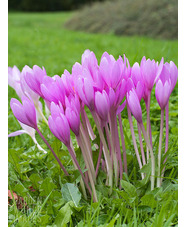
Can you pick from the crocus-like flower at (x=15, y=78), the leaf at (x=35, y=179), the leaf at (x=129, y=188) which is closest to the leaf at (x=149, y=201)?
the leaf at (x=129, y=188)

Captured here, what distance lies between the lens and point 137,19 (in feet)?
36.4

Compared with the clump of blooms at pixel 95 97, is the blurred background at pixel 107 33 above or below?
above

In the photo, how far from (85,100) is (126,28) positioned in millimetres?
10187

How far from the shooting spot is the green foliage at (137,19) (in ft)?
33.3

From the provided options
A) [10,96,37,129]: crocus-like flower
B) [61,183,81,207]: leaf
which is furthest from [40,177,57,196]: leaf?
[10,96,37,129]: crocus-like flower

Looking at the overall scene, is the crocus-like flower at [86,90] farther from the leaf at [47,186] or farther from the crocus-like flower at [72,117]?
the leaf at [47,186]

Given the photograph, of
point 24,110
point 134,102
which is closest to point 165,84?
point 134,102

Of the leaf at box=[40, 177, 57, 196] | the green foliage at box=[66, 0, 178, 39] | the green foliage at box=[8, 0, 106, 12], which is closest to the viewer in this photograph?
the leaf at box=[40, 177, 57, 196]

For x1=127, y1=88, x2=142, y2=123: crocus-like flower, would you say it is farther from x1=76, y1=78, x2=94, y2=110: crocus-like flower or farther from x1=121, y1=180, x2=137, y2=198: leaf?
x1=121, y1=180, x2=137, y2=198: leaf

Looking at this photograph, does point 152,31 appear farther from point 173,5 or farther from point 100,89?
point 100,89

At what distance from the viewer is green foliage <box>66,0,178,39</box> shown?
33.3 feet

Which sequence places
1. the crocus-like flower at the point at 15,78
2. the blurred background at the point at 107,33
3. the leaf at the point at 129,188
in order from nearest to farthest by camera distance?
1. the leaf at the point at 129,188
2. the crocus-like flower at the point at 15,78
3. the blurred background at the point at 107,33

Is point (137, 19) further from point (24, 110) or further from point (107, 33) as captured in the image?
point (24, 110)

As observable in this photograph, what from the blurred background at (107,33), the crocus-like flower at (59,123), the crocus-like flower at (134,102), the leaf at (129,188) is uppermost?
the blurred background at (107,33)
